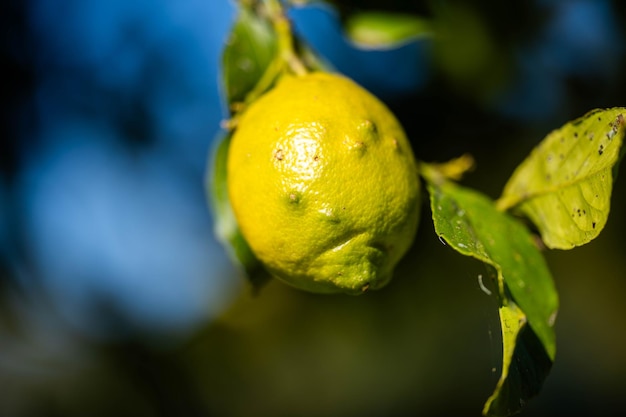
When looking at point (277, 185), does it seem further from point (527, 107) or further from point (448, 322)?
point (448, 322)

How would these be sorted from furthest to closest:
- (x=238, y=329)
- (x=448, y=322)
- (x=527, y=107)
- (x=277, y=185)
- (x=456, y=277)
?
(x=238, y=329) → (x=448, y=322) → (x=456, y=277) → (x=527, y=107) → (x=277, y=185)

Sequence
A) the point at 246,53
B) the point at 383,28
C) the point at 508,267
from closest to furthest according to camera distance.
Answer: the point at 508,267
the point at 246,53
the point at 383,28

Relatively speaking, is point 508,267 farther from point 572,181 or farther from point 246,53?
point 246,53

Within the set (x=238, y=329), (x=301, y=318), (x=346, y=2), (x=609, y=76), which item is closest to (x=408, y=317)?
(x=301, y=318)

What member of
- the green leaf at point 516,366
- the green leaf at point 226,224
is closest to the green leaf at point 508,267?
the green leaf at point 516,366

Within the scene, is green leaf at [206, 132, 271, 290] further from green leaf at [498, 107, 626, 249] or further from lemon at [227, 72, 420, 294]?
green leaf at [498, 107, 626, 249]

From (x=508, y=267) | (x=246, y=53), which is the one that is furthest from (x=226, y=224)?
(x=508, y=267)

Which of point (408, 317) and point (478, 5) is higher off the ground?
point (478, 5)
